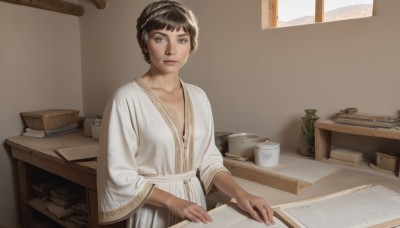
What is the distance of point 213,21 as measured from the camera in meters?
1.81

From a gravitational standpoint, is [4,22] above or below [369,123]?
above

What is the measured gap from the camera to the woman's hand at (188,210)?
783 millimetres

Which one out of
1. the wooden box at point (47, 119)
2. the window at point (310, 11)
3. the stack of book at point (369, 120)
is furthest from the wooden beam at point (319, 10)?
the wooden box at point (47, 119)

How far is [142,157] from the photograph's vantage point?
0.95 meters

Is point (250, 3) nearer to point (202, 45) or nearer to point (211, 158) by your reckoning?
point (202, 45)

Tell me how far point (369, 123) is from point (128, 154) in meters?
0.91

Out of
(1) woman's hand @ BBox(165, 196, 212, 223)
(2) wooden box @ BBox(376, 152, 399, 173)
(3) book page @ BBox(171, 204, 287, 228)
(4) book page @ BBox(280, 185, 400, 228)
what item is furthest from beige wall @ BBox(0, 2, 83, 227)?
(2) wooden box @ BBox(376, 152, 399, 173)

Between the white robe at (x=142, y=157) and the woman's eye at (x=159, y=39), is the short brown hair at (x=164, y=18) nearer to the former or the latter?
the woman's eye at (x=159, y=39)

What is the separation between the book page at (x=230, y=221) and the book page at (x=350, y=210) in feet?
0.24

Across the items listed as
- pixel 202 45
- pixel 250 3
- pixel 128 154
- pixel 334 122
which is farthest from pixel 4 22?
pixel 334 122

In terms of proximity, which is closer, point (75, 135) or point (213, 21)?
point (213, 21)

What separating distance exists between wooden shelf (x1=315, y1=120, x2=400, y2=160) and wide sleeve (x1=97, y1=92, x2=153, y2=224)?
0.81m

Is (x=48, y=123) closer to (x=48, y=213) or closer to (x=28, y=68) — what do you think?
(x=28, y=68)

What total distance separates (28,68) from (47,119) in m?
0.44
